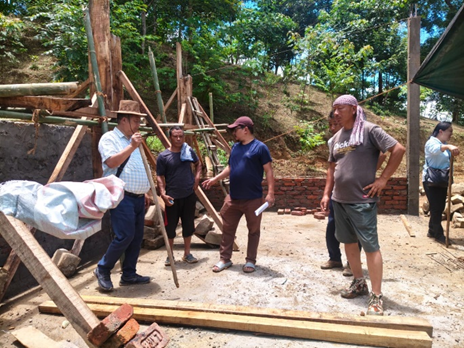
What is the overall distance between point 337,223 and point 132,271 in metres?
2.23

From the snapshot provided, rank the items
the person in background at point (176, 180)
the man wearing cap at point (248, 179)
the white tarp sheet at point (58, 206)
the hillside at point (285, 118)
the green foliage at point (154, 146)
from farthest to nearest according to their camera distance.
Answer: the hillside at point (285, 118) → the green foliage at point (154, 146) → the person in background at point (176, 180) → the man wearing cap at point (248, 179) → the white tarp sheet at point (58, 206)

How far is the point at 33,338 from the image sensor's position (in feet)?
7.88

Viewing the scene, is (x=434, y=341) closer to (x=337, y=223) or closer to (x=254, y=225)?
(x=337, y=223)

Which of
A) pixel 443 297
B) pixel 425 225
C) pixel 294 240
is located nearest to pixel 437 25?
pixel 425 225

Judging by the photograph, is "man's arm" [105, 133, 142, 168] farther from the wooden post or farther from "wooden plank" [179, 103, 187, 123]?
the wooden post

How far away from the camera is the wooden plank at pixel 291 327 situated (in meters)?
2.21

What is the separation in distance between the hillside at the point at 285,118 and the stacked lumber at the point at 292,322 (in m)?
7.04

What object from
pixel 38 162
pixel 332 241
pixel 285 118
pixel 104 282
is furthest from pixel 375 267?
pixel 285 118

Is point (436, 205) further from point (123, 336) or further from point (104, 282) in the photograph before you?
point (123, 336)

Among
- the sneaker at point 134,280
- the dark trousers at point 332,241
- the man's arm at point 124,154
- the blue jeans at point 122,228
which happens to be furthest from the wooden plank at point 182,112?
the dark trousers at point 332,241

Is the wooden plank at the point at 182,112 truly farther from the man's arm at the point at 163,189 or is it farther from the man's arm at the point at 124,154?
the man's arm at the point at 124,154

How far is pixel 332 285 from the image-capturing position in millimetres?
3412

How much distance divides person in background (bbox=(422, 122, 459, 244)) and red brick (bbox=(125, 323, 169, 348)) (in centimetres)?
457

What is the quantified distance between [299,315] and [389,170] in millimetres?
1365
